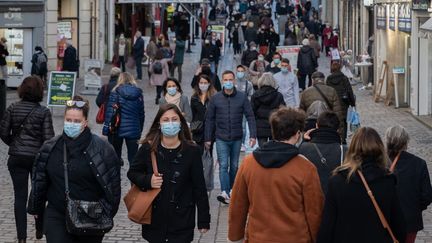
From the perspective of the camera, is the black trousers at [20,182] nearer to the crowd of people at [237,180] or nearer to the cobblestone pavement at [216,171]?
the crowd of people at [237,180]

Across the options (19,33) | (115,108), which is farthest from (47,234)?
(19,33)

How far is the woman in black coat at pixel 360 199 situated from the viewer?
675 cm

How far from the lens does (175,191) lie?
25.2 feet

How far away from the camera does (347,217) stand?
6.78 m

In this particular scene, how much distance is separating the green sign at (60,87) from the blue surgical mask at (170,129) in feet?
51.8

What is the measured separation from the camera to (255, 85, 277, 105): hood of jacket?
536 inches

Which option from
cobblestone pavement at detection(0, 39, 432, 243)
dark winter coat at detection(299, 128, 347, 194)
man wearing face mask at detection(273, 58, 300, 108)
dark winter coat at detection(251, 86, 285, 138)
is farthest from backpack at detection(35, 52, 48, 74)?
dark winter coat at detection(299, 128, 347, 194)

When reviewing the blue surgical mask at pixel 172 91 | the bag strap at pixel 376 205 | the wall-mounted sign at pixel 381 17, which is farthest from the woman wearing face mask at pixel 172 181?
the wall-mounted sign at pixel 381 17

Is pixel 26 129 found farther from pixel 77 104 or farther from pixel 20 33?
pixel 20 33

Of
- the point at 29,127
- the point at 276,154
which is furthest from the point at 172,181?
the point at 29,127

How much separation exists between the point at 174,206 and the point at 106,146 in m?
0.69

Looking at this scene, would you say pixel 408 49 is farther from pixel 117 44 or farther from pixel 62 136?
pixel 62 136

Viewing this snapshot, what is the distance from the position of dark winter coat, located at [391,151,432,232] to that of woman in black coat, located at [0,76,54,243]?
3491mm

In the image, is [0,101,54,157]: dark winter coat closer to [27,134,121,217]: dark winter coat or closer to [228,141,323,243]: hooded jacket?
[27,134,121,217]: dark winter coat
